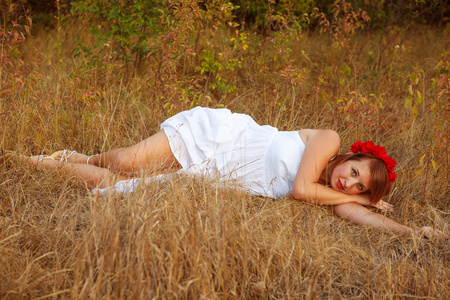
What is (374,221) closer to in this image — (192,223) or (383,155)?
(383,155)

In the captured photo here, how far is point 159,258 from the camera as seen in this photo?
5.64 ft

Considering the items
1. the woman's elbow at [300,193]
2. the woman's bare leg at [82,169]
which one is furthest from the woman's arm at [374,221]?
the woman's bare leg at [82,169]

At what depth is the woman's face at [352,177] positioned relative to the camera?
9.02 ft

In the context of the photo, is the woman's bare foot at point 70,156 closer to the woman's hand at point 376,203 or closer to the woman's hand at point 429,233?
the woman's hand at point 376,203

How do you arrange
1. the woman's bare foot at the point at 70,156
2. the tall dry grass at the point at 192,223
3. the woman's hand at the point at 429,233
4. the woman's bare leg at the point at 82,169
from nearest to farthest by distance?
the tall dry grass at the point at 192,223, the woman's hand at the point at 429,233, the woman's bare leg at the point at 82,169, the woman's bare foot at the point at 70,156

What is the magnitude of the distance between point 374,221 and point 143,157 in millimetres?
1606

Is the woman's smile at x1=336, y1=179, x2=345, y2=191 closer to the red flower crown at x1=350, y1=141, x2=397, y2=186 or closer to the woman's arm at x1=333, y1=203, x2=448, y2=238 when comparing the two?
the woman's arm at x1=333, y1=203, x2=448, y2=238

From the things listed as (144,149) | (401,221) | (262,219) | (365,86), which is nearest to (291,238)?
(262,219)

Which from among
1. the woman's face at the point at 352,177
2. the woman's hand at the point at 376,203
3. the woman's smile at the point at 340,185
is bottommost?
the woman's hand at the point at 376,203

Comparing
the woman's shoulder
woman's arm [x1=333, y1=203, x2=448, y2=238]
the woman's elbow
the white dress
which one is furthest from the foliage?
woman's arm [x1=333, y1=203, x2=448, y2=238]

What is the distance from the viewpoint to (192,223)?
1.96 meters

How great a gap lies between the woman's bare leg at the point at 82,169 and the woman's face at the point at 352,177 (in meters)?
1.45

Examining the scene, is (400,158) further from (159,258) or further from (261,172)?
(159,258)

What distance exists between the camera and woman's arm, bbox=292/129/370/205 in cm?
273
